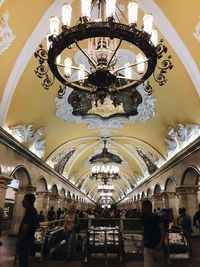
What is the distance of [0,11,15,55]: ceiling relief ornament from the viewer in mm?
5492

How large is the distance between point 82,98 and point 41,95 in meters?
1.92

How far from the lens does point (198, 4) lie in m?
5.47

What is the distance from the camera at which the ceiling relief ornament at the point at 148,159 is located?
1532 centimetres

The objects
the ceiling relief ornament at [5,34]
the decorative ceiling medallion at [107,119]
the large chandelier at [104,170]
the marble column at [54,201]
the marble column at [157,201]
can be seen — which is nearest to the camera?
the ceiling relief ornament at [5,34]

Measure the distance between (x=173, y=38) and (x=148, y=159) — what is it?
424 inches

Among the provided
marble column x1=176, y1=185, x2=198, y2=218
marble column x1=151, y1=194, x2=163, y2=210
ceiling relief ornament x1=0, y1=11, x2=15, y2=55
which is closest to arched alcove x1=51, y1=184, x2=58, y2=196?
marble column x1=151, y1=194, x2=163, y2=210


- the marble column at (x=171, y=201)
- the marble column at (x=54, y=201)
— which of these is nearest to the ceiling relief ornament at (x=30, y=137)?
the marble column at (x=54, y=201)

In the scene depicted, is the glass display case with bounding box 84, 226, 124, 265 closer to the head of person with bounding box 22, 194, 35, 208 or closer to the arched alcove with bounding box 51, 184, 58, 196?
the head of person with bounding box 22, 194, 35, 208

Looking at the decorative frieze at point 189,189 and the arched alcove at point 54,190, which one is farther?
the arched alcove at point 54,190

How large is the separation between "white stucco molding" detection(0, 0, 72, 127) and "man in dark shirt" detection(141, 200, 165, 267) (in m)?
5.46

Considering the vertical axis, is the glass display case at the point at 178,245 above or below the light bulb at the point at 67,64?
A: below

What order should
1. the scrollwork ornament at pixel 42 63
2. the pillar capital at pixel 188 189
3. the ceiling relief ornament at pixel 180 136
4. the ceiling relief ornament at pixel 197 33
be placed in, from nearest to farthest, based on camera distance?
1. the scrollwork ornament at pixel 42 63
2. the ceiling relief ornament at pixel 197 33
3. the ceiling relief ornament at pixel 180 136
4. the pillar capital at pixel 188 189

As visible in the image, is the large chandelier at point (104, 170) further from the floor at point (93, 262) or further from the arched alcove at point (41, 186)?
the floor at point (93, 262)

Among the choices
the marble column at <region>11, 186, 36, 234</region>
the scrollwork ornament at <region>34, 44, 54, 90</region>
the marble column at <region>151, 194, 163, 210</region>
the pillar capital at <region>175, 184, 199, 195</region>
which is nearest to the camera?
the scrollwork ornament at <region>34, 44, 54, 90</region>
